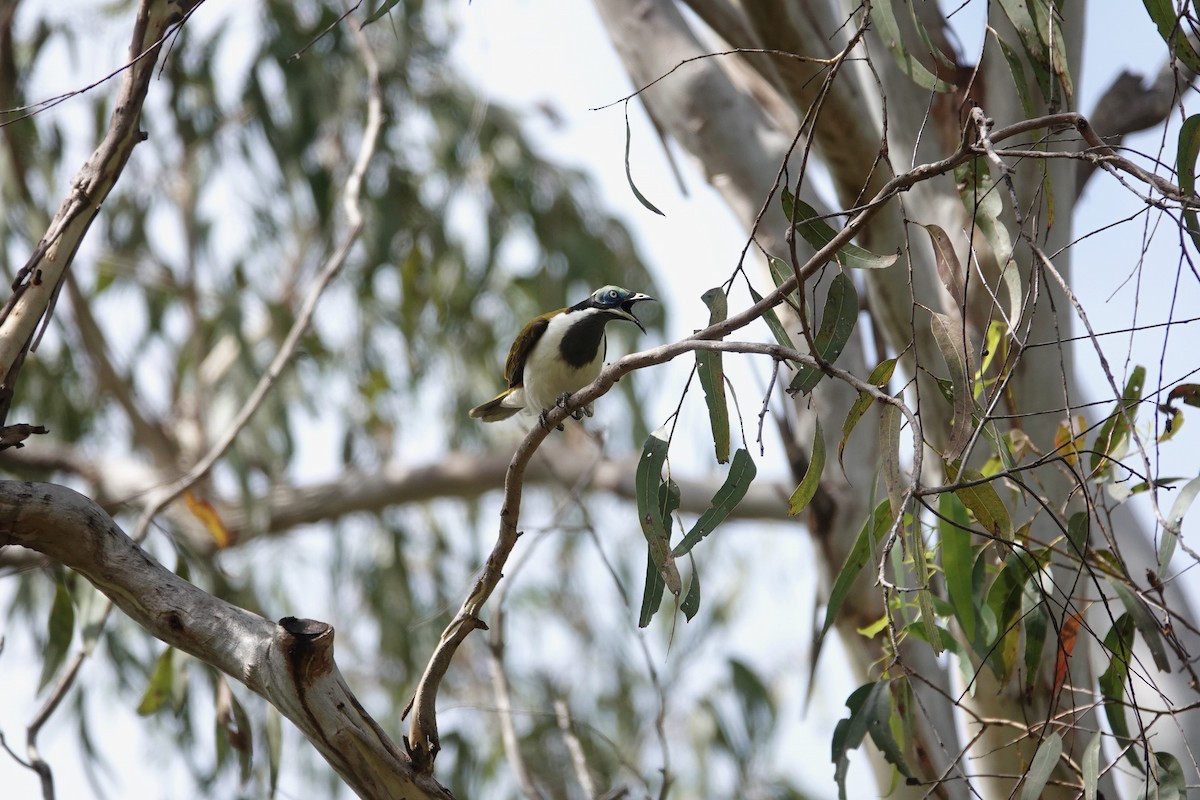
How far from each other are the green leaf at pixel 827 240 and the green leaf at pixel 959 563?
1.46 feet

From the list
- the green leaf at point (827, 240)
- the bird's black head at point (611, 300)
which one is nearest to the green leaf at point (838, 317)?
the green leaf at point (827, 240)

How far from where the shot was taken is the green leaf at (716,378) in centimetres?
195

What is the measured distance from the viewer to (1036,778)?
1989 mm

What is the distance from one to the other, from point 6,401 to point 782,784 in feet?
16.7

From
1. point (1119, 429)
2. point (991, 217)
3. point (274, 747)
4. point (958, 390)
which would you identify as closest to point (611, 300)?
point (274, 747)

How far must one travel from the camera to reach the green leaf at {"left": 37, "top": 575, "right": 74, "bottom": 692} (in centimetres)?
303

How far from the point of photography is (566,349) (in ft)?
12.2

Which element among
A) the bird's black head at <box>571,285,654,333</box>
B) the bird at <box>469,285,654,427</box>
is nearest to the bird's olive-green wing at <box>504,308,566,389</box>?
the bird at <box>469,285,654,427</box>

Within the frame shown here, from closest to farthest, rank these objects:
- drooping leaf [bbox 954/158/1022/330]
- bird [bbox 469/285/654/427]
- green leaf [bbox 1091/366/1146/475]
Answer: drooping leaf [bbox 954/158/1022/330] → green leaf [bbox 1091/366/1146/475] → bird [bbox 469/285/654/427]

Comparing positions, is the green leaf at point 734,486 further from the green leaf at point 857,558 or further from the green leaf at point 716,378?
the green leaf at point 857,558

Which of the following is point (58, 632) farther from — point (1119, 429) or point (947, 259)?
point (1119, 429)

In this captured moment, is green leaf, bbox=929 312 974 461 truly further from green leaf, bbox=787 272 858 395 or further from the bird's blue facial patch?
the bird's blue facial patch

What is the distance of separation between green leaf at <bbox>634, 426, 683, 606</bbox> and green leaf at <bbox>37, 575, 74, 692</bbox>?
1732mm

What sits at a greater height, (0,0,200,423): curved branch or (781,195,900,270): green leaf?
(0,0,200,423): curved branch
